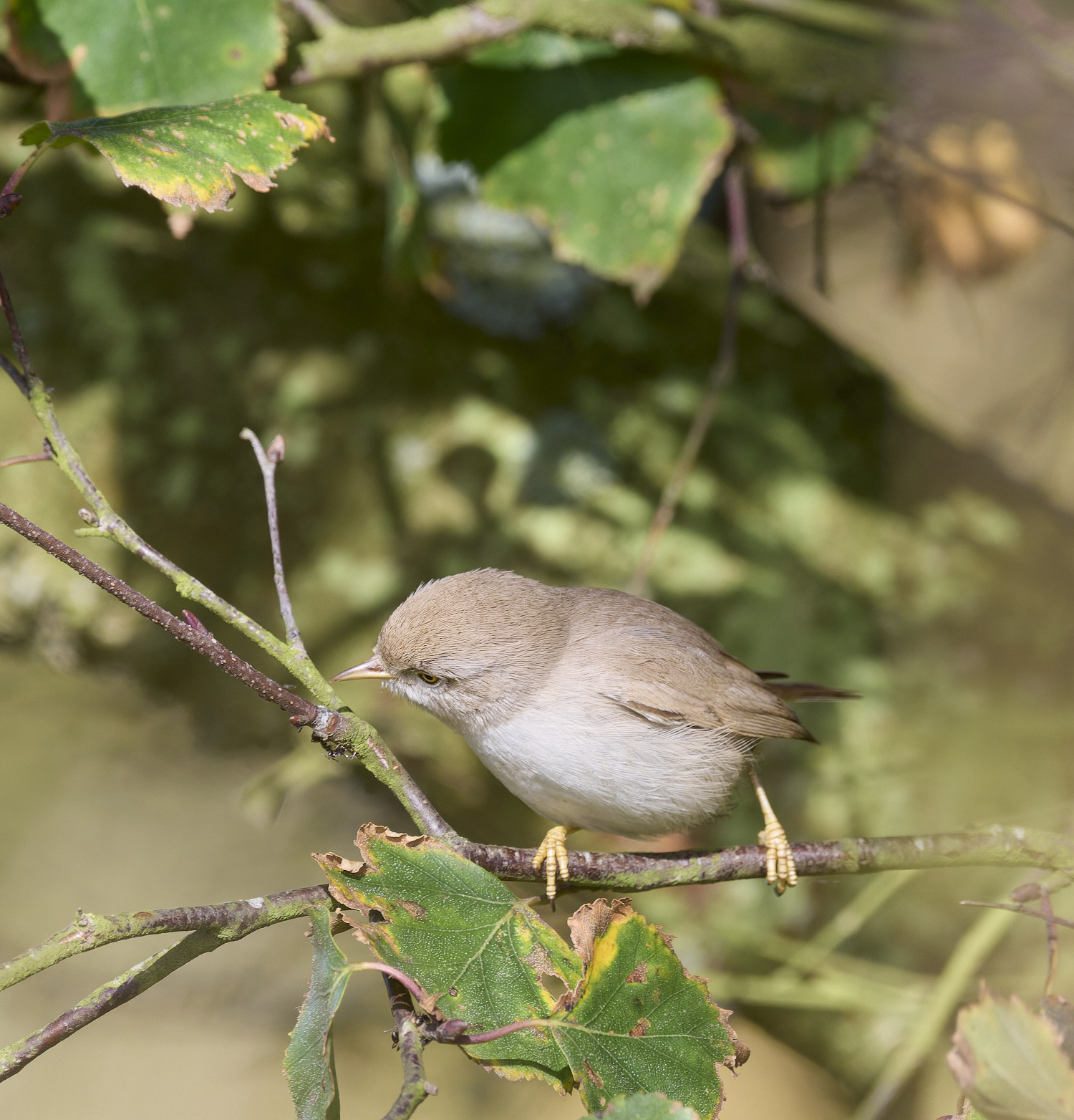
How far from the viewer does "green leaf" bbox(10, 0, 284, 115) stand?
1.98 metres

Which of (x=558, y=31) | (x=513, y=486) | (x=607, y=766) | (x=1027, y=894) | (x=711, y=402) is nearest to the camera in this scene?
(x=1027, y=894)

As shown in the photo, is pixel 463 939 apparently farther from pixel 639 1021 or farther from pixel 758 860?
pixel 758 860

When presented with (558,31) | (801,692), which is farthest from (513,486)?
(558,31)

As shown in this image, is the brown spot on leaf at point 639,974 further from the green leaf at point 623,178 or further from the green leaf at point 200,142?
the green leaf at point 623,178

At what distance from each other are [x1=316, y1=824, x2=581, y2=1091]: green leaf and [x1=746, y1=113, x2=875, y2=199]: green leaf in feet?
7.97

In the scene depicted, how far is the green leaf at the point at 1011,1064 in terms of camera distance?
1155 millimetres

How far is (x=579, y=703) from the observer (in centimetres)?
187

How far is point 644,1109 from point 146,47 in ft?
7.04

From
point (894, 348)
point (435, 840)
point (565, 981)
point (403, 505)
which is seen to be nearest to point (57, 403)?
point (403, 505)

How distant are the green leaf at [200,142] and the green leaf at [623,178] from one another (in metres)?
0.99

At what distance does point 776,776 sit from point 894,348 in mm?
3373

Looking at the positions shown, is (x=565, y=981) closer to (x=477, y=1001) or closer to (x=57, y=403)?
(x=477, y=1001)

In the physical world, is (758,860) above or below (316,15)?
below

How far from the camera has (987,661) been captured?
10.2 feet
